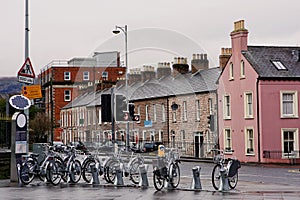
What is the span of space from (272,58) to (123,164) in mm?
27655

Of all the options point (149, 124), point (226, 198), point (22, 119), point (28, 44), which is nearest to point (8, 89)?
point (22, 119)

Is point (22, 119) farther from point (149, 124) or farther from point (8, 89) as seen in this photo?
point (149, 124)

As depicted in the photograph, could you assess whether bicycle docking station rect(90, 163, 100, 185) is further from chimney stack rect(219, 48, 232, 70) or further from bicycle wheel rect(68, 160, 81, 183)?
chimney stack rect(219, 48, 232, 70)

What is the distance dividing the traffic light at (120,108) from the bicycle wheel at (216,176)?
3597 millimetres

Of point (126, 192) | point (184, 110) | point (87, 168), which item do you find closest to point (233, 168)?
point (184, 110)

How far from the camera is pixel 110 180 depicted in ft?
68.2

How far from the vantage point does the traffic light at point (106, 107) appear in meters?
16.8

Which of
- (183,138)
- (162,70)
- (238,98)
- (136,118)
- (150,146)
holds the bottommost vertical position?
(150,146)

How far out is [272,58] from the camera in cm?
4556

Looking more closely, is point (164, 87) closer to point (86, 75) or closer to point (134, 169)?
point (86, 75)

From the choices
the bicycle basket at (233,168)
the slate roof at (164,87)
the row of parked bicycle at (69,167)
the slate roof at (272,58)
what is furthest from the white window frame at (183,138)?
the slate roof at (272,58)

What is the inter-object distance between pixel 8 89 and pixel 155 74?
6.42 metres

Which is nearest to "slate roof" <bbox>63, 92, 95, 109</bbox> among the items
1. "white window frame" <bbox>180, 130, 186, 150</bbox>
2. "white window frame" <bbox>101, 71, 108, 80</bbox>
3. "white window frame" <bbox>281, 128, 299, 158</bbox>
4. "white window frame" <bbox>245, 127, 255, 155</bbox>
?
"white window frame" <bbox>101, 71, 108, 80</bbox>

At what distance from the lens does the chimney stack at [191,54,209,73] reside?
53.9ft
